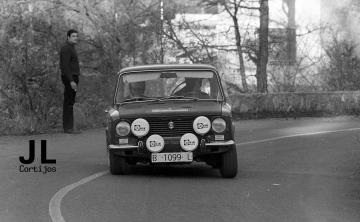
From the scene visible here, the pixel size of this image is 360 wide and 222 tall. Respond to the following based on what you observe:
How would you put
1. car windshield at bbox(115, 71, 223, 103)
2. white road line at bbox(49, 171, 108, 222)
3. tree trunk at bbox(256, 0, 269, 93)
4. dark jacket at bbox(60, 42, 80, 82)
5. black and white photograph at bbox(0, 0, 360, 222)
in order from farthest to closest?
1. tree trunk at bbox(256, 0, 269, 93)
2. dark jacket at bbox(60, 42, 80, 82)
3. car windshield at bbox(115, 71, 223, 103)
4. black and white photograph at bbox(0, 0, 360, 222)
5. white road line at bbox(49, 171, 108, 222)

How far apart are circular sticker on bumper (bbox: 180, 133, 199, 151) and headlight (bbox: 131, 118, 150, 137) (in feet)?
1.59

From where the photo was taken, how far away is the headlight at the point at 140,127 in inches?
430

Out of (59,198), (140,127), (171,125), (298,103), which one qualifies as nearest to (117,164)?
(140,127)

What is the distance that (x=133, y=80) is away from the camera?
12.2 metres

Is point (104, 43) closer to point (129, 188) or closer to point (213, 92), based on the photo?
point (213, 92)

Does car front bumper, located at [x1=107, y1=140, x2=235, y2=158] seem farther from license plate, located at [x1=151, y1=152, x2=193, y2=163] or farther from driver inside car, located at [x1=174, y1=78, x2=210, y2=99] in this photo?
driver inside car, located at [x1=174, y1=78, x2=210, y2=99]

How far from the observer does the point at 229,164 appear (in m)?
11.1

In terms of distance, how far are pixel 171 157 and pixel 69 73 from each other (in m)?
6.66

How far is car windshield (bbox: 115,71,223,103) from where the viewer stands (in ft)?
39.0

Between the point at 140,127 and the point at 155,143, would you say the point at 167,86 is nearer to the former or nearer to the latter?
the point at 140,127

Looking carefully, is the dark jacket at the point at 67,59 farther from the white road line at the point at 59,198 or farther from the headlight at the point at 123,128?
the headlight at the point at 123,128

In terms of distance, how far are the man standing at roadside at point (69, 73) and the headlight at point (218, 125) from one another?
254 inches

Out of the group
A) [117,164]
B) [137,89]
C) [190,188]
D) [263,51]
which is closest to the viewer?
[190,188]

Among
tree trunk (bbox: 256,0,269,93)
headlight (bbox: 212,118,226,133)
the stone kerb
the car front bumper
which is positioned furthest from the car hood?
tree trunk (bbox: 256,0,269,93)
